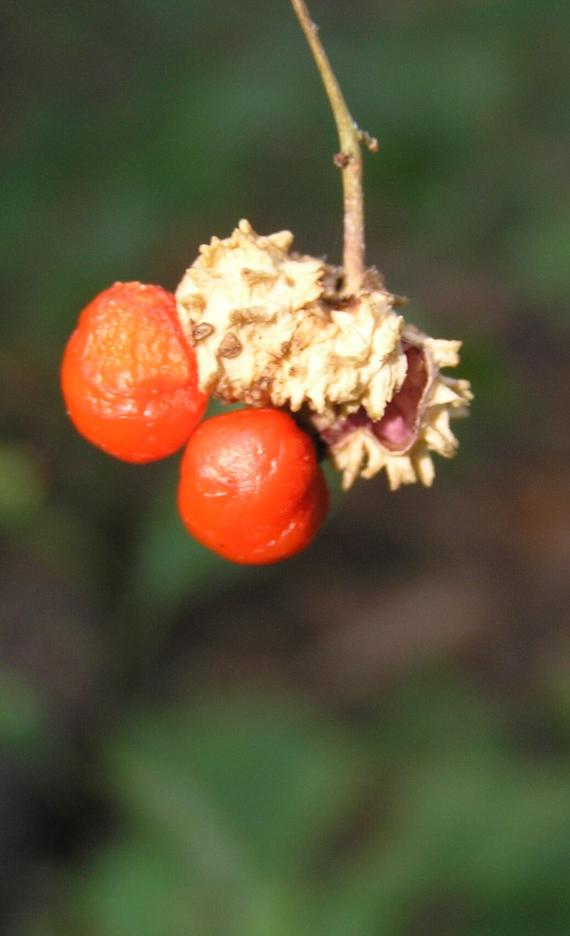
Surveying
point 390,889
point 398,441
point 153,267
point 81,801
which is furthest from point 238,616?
point 398,441

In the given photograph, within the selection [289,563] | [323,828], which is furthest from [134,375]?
[289,563]

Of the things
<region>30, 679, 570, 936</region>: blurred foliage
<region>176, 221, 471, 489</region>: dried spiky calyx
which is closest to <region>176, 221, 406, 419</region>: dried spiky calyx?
<region>176, 221, 471, 489</region>: dried spiky calyx

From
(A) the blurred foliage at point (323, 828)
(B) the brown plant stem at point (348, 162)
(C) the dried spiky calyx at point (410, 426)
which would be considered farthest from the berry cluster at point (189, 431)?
(A) the blurred foliage at point (323, 828)

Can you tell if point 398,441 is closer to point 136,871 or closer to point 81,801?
point 136,871

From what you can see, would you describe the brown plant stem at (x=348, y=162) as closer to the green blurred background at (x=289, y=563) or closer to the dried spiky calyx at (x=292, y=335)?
the dried spiky calyx at (x=292, y=335)

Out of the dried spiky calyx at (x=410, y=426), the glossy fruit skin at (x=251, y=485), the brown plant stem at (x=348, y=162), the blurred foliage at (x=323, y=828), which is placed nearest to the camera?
the brown plant stem at (x=348, y=162)

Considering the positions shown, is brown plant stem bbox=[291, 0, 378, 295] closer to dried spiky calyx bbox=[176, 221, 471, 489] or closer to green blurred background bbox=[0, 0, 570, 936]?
dried spiky calyx bbox=[176, 221, 471, 489]
